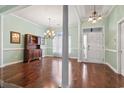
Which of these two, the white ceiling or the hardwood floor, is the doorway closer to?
the hardwood floor

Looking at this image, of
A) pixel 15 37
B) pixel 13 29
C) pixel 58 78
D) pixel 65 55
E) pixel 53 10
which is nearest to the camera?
pixel 65 55

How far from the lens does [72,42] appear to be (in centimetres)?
1002

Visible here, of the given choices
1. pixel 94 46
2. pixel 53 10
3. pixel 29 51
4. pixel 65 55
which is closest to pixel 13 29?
pixel 29 51

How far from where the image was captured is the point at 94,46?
7.46m

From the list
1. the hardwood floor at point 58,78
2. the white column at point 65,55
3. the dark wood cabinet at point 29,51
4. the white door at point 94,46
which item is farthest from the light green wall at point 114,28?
the dark wood cabinet at point 29,51

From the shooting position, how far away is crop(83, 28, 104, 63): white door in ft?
23.7

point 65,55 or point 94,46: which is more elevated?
point 94,46

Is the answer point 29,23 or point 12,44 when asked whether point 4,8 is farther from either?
point 29,23

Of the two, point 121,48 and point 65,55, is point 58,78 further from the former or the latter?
point 121,48

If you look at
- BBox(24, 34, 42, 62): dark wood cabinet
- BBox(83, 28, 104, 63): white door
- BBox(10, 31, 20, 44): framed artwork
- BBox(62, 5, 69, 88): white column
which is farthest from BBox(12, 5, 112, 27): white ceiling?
BBox(62, 5, 69, 88): white column

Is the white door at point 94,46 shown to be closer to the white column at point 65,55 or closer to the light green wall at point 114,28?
the light green wall at point 114,28

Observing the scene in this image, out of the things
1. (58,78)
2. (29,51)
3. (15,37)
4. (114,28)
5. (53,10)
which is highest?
(53,10)
